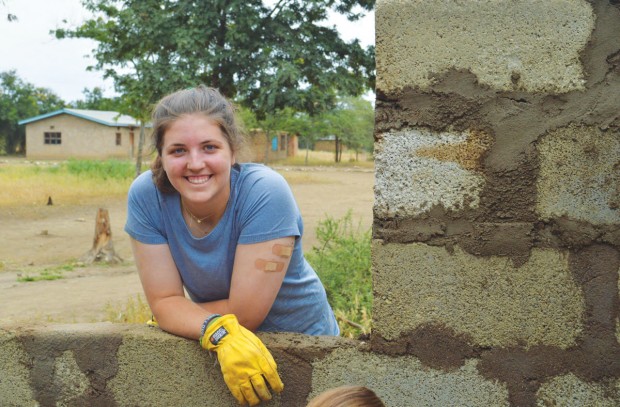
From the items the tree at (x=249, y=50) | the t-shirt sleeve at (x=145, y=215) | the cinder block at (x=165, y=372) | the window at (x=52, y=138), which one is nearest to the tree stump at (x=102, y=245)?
the tree at (x=249, y=50)

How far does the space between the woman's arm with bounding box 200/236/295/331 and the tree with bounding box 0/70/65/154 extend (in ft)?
159

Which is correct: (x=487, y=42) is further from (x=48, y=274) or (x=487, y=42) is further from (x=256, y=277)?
(x=48, y=274)

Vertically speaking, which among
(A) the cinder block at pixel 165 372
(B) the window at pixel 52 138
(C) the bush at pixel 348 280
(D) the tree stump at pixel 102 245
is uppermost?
(B) the window at pixel 52 138

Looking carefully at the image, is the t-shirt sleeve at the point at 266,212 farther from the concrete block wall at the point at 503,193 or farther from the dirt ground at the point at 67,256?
the dirt ground at the point at 67,256

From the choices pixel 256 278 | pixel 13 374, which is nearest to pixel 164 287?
pixel 256 278

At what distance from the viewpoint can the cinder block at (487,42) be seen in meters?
2.07

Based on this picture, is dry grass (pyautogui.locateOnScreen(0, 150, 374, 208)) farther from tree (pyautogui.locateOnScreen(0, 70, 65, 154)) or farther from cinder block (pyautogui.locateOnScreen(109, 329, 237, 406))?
tree (pyautogui.locateOnScreen(0, 70, 65, 154))

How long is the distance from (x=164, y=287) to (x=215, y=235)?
0.26 metres

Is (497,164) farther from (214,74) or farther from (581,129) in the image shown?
(214,74)

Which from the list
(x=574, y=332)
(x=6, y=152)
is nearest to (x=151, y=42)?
(x=574, y=332)

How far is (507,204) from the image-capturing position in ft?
7.04

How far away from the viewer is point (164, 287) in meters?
2.38

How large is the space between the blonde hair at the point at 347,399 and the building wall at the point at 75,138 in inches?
1658

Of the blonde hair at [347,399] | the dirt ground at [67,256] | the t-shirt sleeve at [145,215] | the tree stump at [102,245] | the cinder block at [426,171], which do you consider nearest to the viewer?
the blonde hair at [347,399]
